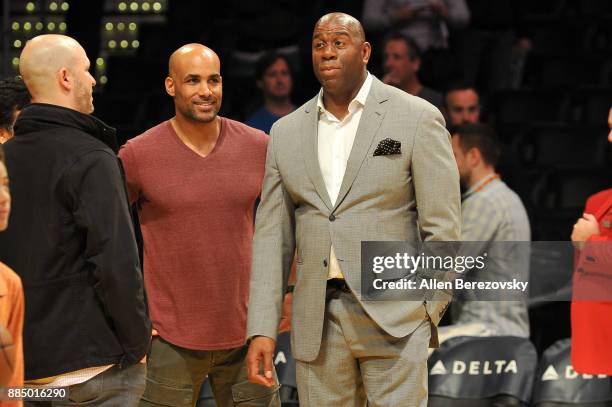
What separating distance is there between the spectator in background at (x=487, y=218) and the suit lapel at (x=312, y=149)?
1772 mm

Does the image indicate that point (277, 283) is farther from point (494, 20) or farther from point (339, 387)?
point (494, 20)

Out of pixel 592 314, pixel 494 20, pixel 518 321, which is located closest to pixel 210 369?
pixel 592 314

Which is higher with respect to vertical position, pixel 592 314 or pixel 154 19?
pixel 154 19

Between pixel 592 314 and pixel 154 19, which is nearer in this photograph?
pixel 592 314

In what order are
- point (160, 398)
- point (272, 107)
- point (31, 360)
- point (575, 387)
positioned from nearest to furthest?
point (31, 360) < point (160, 398) < point (575, 387) < point (272, 107)

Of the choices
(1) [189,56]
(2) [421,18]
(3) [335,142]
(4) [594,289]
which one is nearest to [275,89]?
(2) [421,18]

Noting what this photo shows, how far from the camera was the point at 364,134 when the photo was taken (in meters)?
3.73

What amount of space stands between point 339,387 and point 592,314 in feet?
4.09

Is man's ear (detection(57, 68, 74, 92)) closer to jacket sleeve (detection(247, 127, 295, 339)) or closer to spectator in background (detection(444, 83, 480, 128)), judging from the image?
jacket sleeve (detection(247, 127, 295, 339))

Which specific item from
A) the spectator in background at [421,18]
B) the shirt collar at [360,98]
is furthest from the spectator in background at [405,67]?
the shirt collar at [360,98]

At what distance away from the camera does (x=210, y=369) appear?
421 centimetres

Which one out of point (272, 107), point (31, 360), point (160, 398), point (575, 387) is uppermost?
point (272, 107)

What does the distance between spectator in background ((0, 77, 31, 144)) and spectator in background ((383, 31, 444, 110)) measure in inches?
119

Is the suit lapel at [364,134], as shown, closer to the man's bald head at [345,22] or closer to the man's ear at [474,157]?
the man's bald head at [345,22]
